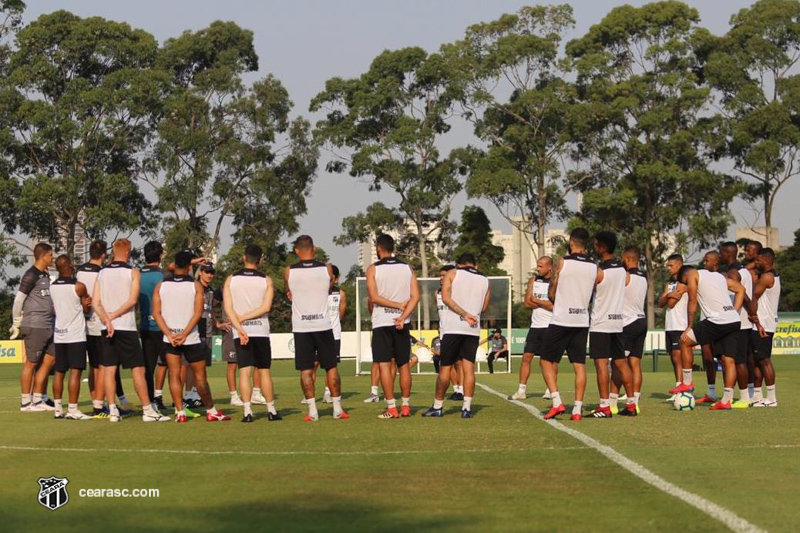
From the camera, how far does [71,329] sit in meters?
15.3

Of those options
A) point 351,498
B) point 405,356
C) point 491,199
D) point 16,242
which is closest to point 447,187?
point 491,199

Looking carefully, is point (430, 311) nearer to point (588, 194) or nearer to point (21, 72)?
point (588, 194)

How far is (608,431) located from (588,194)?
51.1 metres

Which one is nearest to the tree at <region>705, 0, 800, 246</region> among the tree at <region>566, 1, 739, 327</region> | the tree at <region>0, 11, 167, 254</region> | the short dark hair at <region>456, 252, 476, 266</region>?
the tree at <region>566, 1, 739, 327</region>

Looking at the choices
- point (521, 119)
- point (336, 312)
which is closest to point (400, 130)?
point (521, 119)

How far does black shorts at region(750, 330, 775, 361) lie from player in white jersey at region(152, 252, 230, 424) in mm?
7036

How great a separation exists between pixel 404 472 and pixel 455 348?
569 cm

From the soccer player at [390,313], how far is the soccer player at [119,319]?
263cm

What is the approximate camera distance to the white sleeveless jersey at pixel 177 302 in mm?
14625

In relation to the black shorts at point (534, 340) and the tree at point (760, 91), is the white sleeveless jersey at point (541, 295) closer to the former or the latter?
the black shorts at point (534, 340)

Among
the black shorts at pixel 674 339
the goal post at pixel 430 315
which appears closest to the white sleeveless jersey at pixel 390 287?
the black shorts at pixel 674 339

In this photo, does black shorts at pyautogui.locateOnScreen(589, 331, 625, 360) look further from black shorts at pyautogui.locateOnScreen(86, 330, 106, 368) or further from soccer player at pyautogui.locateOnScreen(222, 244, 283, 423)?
black shorts at pyautogui.locateOnScreen(86, 330, 106, 368)

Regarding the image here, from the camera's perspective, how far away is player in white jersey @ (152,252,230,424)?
14625mm

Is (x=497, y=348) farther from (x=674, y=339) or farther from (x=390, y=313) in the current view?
(x=390, y=313)
